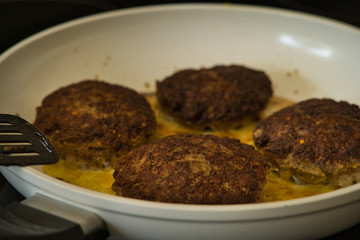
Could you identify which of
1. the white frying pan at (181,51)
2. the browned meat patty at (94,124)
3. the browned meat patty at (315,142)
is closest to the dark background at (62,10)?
the white frying pan at (181,51)

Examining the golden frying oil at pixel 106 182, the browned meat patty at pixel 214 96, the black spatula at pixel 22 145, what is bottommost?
the golden frying oil at pixel 106 182

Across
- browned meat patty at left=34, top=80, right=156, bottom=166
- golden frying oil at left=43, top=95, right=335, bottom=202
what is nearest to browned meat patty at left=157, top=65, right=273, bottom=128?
browned meat patty at left=34, top=80, right=156, bottom=166

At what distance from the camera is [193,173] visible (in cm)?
126

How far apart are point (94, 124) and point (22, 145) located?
321 millimetres

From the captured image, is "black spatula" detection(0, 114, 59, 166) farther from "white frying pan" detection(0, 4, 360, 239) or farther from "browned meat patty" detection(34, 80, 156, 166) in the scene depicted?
"white frying pan" detection(0, 4, 360, 239)

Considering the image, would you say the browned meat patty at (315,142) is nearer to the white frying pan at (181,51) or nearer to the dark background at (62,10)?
the white frying pan at (181,51)

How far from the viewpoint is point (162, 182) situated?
4.11 ft

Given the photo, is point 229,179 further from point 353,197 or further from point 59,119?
point 59,119

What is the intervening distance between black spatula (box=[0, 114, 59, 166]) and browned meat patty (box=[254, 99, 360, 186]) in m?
0.68

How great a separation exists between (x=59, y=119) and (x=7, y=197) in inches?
11.7

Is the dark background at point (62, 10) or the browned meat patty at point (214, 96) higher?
the dark background at point (62, 10)

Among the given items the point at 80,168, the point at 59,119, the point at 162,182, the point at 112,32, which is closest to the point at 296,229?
the point at 162,182

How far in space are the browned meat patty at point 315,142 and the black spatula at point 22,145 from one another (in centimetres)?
68

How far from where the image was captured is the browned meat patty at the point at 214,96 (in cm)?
175
